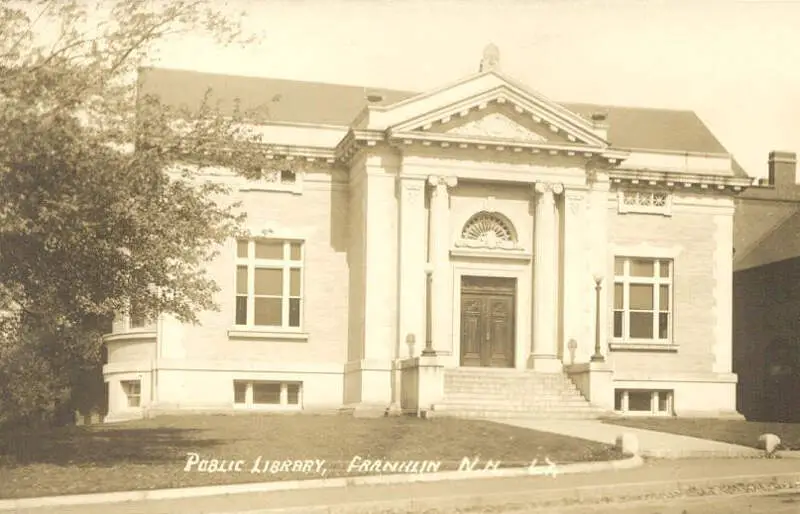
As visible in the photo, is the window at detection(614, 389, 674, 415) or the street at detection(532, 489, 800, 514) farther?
the window at detection(614, 389, 674, 415)

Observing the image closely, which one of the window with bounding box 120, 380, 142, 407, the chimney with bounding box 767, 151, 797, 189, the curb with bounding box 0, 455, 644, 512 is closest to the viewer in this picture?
the curb with bounding box 0, 455, 644, 512

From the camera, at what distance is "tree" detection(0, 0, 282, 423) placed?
16.6 m

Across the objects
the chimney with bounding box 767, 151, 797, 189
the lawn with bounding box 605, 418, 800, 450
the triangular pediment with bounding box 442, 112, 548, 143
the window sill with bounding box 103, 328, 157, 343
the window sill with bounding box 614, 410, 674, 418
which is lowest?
the window sill with bounding box 614, 410, 674, 418

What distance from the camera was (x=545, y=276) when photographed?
104ft

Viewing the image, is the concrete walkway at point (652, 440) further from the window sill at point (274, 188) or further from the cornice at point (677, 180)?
the window sill at point (274, 188)

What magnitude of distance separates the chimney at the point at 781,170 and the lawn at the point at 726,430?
1808 cm

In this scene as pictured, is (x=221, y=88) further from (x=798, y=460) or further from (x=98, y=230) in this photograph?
(x=798, y=460)

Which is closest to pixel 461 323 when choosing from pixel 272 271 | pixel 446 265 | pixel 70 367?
pixel 446 265

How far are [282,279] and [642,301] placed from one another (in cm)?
1076

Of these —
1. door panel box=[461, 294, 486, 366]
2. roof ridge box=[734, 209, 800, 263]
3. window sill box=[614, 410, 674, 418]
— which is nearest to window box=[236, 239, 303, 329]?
door panel box=[461, 294, 486, 366]

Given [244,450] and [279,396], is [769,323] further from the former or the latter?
[244,450]

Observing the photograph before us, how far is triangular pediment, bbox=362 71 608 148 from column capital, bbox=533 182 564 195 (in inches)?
45.5

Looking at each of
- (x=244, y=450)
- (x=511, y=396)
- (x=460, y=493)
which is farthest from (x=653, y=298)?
(x=460, y=493)

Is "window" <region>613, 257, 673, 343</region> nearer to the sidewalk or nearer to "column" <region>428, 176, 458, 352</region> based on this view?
"column" <region>428, 176, 458, 352</region>
